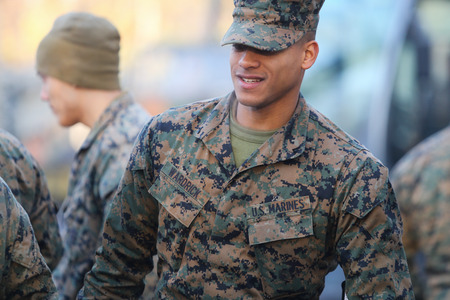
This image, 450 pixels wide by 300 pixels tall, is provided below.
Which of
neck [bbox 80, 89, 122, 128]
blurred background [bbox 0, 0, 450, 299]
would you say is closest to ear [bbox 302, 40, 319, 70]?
neck [bbox 80, 89, 122, 128]

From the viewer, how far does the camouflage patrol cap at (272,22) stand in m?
2.90

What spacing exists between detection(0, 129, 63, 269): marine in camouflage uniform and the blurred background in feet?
12.5

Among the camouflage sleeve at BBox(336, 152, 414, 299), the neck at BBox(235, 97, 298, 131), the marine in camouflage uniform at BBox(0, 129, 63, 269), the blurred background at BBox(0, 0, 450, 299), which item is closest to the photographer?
the camouflage sleeve at BBox(336, 152, 414, 299)

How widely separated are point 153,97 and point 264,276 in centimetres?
484

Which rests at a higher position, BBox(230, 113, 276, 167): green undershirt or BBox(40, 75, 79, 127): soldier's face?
BBox(230, 113, 276, 167): green undershirt

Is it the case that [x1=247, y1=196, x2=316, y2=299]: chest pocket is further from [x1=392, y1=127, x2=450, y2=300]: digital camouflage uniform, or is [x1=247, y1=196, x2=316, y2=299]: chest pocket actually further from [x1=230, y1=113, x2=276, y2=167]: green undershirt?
[x1=392, y1=127, x2=450, y2=300]: digital camouflage uniform

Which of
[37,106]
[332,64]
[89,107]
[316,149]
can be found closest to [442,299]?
[316,149]

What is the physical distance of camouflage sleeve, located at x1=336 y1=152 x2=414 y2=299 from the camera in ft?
9.29

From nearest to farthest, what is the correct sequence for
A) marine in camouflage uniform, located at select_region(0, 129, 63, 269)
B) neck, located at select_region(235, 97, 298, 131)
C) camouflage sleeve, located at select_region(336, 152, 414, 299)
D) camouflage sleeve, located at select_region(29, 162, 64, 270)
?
1. camouflage sleeve, located at select_region(336, 152, 414, 299)
2. neck, located at select_region(235, 97, 298, 131)
3. marine in camouflage uniform, located at select_region(0, 129, 63, 269)
4. camouflage sleeve, located at select_region(29, 162, 64, 270)

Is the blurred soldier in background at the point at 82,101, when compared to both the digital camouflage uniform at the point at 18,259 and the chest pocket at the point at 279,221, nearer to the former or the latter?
the digital camouflage uniform at the point at 18,259

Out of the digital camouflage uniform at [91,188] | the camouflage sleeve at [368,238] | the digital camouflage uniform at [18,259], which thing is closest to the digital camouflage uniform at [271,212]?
the camouflage sleeve at [368,238]

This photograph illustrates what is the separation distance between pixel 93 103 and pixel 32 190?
0.88 meters

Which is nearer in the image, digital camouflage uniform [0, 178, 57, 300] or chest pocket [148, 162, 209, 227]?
digital camouflage uniform [0, 178, 57, 300]

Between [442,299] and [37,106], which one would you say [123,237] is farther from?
[37,106]
